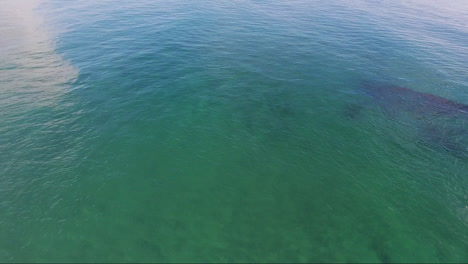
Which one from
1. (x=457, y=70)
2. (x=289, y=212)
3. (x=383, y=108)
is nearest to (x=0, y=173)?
(x=289, y=212)

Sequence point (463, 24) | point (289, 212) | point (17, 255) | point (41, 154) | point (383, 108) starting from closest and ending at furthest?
point (17, 255)
point (289, 212)
point (41, 154)
point (383, 108)
point (463, 24)

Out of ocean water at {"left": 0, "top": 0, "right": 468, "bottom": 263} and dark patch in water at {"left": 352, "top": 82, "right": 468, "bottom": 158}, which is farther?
dark patch in water at {"left": 352, "top": 82, "right": 468, "bottom": 158}

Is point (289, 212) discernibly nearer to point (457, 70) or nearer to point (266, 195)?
point (266, 195)

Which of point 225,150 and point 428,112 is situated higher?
point 428,112

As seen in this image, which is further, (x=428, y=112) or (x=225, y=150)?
(x=428, y=112)

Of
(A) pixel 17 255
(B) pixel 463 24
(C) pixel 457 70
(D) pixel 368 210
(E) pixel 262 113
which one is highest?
(B) pixel 463 24

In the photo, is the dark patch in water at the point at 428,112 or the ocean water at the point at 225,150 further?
the dark patch in water at the point at 428,112

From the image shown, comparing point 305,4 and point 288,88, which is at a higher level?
point 305,4

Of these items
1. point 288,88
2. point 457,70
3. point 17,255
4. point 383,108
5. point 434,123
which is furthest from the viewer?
point 457,70
